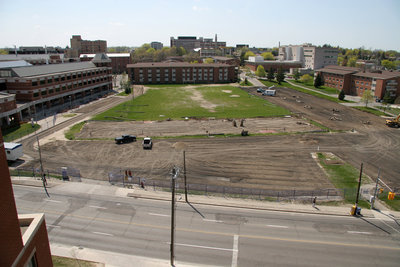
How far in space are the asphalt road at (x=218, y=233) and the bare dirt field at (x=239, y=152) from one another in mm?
8059

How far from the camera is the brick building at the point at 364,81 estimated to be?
93812mm

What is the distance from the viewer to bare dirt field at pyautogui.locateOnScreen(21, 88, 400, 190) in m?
39.9

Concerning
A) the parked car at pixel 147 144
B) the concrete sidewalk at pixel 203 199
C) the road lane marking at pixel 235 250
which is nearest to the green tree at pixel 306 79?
the parked car at pixel 147 144

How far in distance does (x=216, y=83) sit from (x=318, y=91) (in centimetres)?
4893

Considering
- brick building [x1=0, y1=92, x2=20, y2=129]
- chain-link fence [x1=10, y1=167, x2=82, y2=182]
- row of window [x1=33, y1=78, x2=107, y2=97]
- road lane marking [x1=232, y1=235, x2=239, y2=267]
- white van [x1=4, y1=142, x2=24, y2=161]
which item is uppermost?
row of window [x1=33, y1=78, x2=107, y2=97]

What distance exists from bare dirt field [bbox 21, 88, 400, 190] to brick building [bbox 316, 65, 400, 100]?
96.3 feet

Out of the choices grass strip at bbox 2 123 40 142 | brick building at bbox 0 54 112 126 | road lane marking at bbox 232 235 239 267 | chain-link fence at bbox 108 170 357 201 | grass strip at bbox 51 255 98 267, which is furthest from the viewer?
brick building at bbox 0 54 112 126

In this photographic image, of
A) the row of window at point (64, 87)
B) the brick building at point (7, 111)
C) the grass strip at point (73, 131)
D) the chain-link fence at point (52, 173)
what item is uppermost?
the row of window at point (64, 87)

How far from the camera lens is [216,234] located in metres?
26.0

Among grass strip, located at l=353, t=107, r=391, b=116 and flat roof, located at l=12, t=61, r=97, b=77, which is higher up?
flat roof, located at l=12, t=61, r=97, b=77

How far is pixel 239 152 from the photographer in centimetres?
4869

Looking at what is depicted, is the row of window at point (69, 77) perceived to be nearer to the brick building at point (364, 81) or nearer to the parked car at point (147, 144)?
the parked car at point (147, 144)

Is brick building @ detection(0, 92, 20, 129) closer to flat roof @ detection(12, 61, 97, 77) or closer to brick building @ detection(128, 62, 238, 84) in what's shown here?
flat roof @ detection(12, 61, 97, 77)

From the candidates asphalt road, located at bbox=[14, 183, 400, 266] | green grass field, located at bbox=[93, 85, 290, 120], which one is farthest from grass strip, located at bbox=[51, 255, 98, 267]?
green grass field, located at bbox=[93, 85, 290, 120]
